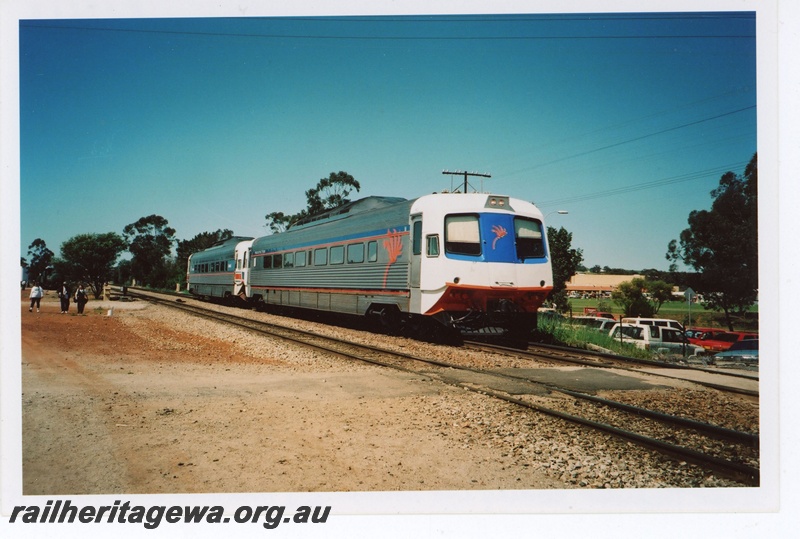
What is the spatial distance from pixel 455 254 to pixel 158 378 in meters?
5.18

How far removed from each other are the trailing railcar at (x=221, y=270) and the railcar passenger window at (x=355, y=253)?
355 inches

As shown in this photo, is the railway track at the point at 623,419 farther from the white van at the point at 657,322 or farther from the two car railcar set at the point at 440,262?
the white van at the point at 657,322

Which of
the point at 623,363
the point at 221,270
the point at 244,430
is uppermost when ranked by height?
the point at 221,270

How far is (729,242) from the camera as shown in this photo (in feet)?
17.9

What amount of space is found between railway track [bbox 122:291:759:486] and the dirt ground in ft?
1.60

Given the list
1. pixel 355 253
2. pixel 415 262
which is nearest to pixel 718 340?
pixel 415 262

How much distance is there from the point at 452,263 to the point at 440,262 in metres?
0.23

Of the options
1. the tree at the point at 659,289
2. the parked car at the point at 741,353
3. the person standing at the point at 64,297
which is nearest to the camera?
the parked car at the point at 741,353

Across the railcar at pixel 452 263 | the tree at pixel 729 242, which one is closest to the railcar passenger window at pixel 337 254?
the railcar at pixel 452 263

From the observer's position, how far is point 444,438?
177 inches

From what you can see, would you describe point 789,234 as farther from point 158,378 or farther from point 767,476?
point 158,378

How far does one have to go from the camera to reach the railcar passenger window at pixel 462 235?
8664 mm

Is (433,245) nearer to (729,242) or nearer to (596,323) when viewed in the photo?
(729,242)

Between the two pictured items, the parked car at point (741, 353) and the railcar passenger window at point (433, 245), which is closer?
the parked car at point (741, 353)
